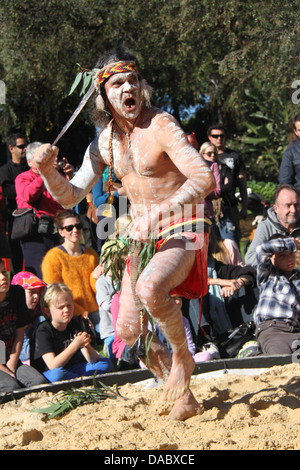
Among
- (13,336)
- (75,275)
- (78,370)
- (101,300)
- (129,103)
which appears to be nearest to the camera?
(129,103)

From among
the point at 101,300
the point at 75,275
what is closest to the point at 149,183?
the point at 101,300

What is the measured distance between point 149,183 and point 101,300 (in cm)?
229

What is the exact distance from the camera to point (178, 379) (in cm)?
365

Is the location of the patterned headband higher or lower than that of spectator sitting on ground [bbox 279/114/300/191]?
higher

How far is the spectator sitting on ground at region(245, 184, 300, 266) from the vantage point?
5988 mm

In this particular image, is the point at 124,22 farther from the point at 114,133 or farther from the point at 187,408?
the point at 187,408

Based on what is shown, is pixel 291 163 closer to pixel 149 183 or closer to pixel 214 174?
pixel 214 174

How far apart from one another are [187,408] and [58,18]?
23.0ft

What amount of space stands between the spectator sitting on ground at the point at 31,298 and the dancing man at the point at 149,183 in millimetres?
1766

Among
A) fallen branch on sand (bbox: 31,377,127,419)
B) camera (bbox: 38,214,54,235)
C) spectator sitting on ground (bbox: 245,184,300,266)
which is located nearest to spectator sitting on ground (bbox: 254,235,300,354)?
spectator sitting on ground (bbox: 245,184,300,266)

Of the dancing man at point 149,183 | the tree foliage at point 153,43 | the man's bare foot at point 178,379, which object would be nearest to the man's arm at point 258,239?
the dancing man at point 149,183

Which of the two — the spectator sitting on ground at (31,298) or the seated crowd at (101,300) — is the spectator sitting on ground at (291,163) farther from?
the spectator sitting on ground at (31,298)

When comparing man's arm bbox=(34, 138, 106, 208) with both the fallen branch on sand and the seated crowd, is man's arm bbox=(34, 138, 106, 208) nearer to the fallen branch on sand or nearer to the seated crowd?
the seated crowd

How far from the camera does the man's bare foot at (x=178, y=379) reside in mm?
3646
